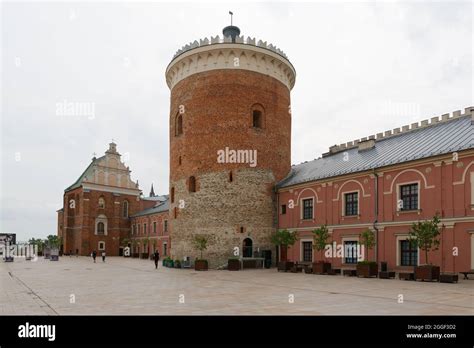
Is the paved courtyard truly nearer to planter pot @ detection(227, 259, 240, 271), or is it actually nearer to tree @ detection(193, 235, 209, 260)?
planter pot @ detection(227, 259, 240, 271)

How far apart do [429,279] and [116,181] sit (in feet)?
187

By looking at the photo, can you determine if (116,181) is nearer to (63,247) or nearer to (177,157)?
(63,247)

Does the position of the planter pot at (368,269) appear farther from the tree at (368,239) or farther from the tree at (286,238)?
the tree at (286,238)

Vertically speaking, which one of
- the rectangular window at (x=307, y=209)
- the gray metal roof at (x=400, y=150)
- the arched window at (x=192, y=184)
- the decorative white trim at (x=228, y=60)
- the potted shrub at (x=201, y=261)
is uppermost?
the decorative white trim at (x=228, y=60)

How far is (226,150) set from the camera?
34.2 meters

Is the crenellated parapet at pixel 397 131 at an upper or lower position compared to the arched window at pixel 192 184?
upper

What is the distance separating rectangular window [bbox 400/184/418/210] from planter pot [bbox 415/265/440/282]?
15.3ft

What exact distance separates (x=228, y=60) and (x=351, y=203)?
1496 cm

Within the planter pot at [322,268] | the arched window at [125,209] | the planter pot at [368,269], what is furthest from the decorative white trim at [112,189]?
the planter pot at [368,269]

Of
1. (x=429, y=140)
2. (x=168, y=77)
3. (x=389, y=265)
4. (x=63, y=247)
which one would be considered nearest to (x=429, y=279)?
(x=389, y=265)

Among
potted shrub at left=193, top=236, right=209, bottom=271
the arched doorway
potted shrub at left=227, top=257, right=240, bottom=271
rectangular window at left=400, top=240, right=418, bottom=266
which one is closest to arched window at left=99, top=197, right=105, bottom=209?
potted shrub at left=193, top=236, right=209, bottom=271

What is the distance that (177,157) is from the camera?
120 feet

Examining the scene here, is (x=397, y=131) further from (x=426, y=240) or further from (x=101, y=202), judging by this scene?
(x=101, y=202)

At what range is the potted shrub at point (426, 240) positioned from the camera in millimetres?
21031
